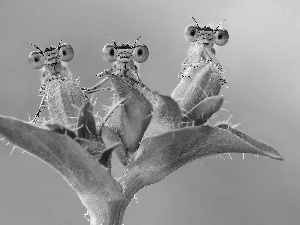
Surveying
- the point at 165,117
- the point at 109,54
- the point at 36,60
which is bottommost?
the point at 165,117

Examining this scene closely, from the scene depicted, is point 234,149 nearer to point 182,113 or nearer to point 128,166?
point 182,113

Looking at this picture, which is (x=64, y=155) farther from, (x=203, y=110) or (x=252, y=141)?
(x=252, y=141)

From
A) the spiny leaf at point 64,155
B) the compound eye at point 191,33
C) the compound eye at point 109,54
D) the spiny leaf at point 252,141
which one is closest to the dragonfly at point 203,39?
the compound eye at point 191,33

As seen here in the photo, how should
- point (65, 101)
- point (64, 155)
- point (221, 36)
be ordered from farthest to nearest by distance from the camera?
point (221, 36) < point (65, 101) < point (64, 155)

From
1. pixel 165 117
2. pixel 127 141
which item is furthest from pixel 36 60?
pixel 165 117

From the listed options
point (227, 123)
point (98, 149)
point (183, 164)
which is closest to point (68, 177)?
point (98, 149)
